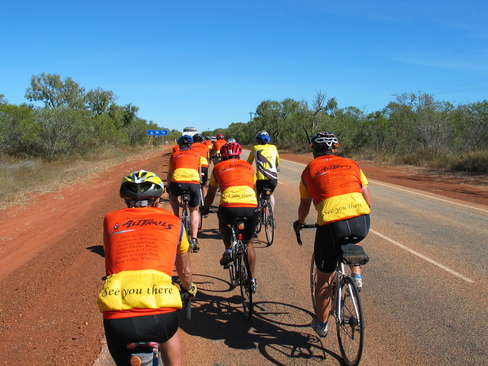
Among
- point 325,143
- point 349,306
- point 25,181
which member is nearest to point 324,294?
point 349,306

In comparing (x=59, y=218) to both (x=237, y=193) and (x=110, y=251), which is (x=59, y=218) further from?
(x=110, y=251)

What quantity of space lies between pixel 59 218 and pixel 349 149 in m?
30.3

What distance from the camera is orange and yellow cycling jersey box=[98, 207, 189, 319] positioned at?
2.24 metres

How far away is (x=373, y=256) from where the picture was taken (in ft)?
21.6

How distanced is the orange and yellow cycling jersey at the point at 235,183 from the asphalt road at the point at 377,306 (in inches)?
50.0

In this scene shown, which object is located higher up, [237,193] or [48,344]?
[237,193]

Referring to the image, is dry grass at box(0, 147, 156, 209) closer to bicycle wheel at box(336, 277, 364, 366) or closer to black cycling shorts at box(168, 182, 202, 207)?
black cycling shorts at box(168, 182, 202, 207)

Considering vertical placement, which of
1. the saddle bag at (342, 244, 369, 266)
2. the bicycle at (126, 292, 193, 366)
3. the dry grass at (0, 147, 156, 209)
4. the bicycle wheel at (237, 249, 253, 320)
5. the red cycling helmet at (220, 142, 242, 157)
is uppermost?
the red cycling helmet at (220, 142, 242, 157)

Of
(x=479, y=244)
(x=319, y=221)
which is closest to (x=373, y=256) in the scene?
(x=479, y=244)

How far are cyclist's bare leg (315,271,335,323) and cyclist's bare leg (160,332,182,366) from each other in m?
1.61

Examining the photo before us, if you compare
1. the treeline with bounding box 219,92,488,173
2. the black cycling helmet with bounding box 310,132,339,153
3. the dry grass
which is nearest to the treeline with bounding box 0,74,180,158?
the dry grass

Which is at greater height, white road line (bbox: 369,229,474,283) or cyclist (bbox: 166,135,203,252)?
cyclist (bbox: 166,135,203,252)

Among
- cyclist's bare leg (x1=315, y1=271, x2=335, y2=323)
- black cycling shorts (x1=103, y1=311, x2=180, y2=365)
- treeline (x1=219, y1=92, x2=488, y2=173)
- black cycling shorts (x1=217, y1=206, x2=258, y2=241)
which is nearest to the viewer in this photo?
black cycling shorts (x1=103, y1=311, x2=180, y2=365)

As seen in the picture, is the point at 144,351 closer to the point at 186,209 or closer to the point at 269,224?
the point at 186,209
